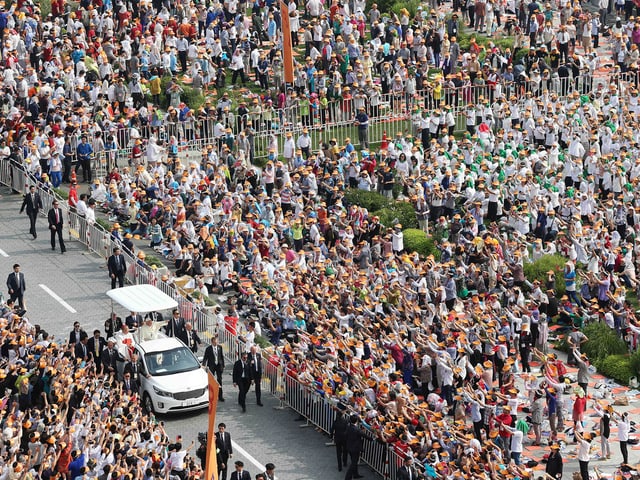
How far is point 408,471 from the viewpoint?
102ft

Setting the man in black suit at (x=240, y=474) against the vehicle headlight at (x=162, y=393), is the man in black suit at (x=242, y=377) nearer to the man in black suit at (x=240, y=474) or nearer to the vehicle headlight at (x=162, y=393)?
the vehicle headlight at (x=162, y=393)

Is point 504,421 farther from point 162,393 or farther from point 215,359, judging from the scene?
point 162,393

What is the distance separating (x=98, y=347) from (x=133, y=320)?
154 cm

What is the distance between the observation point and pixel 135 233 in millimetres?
44219

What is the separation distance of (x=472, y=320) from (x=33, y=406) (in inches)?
427

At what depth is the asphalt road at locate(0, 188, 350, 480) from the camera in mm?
33531

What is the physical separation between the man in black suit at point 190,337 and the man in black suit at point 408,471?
26.0 feet

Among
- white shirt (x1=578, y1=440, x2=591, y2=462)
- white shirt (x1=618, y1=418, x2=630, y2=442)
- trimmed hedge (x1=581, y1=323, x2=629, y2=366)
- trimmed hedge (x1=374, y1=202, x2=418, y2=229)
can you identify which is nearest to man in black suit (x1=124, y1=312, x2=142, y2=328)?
trimmed hedge (x1=374, y1=202, x2=418, y2=229)

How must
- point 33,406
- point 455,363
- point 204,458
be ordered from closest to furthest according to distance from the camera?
point 204,458
point 33,406
point 455,363

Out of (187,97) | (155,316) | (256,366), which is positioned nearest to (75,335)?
(155,316)

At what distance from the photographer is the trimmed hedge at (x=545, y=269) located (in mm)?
41000

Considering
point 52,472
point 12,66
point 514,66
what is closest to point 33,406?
point 52,472

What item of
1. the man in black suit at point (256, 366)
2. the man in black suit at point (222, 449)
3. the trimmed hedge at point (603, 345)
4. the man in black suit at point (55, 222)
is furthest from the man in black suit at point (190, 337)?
the trimmed hedge at point (603, 345)

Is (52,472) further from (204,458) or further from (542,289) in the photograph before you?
(542,289)
